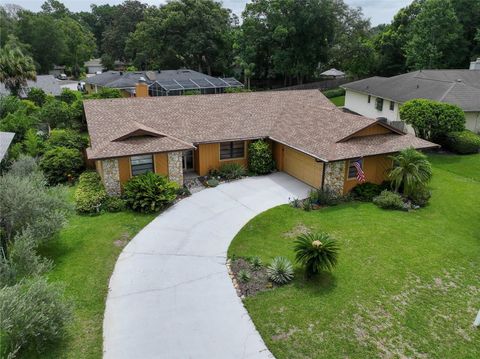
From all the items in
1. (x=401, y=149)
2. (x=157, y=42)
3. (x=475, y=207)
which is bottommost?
(x=475, y=207)

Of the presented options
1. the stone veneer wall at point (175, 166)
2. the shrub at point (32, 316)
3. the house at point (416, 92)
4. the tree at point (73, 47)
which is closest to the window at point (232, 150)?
the stone veneer wall at point (175, 166)

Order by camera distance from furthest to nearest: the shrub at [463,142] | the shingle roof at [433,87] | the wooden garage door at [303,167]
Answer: the shingle roof at [433,87] < the shrub at [463,142] < the wooden garage door at [303,167]

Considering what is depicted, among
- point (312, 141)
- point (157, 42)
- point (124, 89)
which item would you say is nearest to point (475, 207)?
point (312, 141)

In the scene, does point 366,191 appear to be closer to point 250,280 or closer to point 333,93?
point 250,280

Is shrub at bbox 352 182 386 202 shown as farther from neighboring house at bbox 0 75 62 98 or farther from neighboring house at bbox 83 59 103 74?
neighboring house at bbox 83 59 103 74

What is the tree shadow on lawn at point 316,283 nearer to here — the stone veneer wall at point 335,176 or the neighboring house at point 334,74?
the stone veneer wall at point 335,176

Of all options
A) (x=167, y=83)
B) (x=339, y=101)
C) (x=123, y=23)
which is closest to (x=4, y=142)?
(x=167, y=83)

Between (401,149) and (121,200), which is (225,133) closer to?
(121,200)
